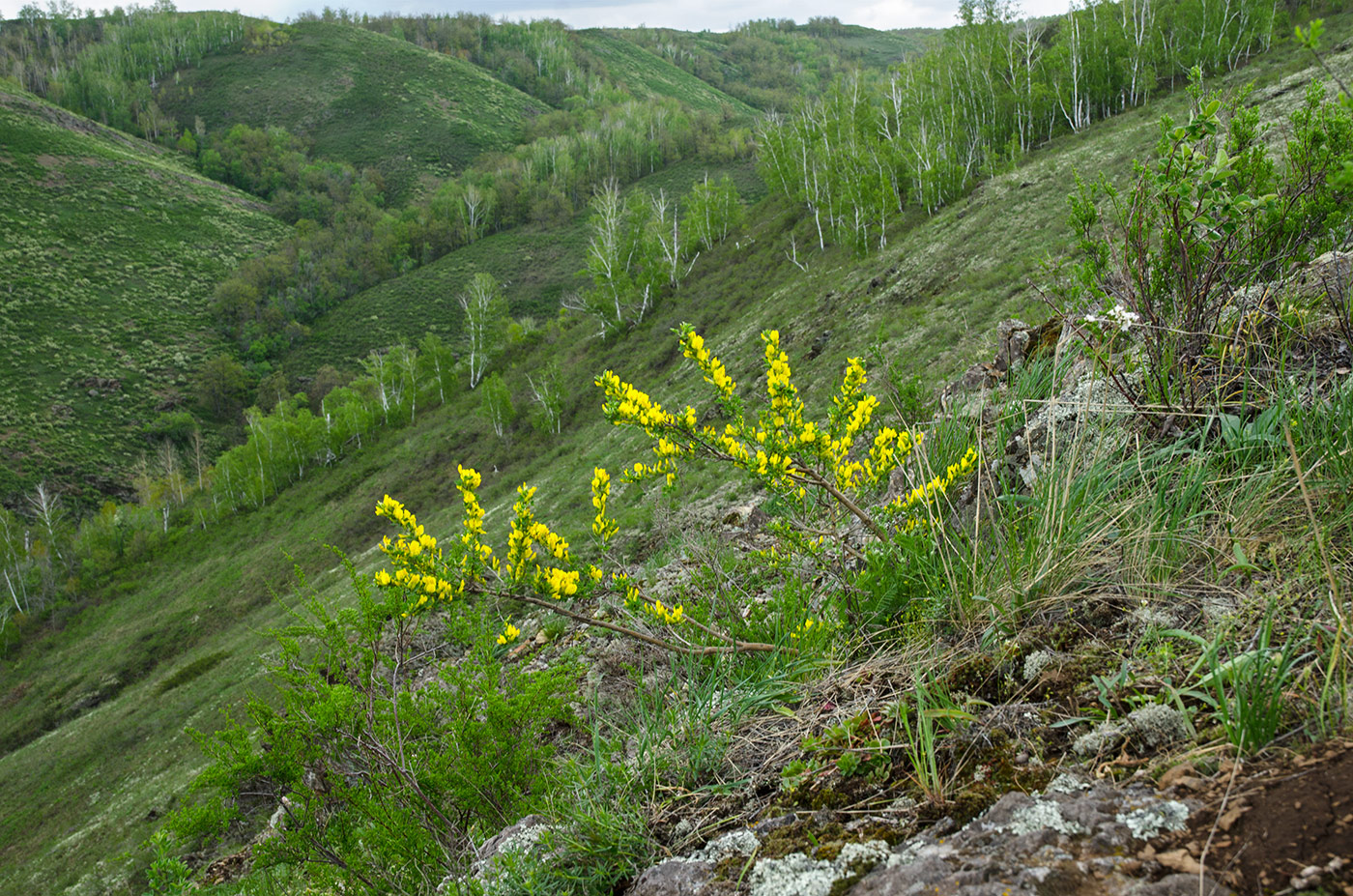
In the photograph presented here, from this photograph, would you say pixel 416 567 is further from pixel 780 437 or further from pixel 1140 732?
pixel 1140 732

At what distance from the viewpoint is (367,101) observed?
11300cm

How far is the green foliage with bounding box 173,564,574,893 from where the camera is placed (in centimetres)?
324

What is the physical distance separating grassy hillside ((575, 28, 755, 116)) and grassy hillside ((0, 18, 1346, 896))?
115246mm

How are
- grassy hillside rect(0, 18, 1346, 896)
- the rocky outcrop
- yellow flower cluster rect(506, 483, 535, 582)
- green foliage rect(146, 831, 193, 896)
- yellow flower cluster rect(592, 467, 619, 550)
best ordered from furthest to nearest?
grassy hillside rect(0, 18, 1346, 896) → yellow flower cluster rect(592, 467, 619, 550) → green foliage rect(146, 831, 193, 896) → yellow flower cluster rect(506, 483, 535, 582) → the rocky outcrop

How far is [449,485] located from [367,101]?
109243 mm

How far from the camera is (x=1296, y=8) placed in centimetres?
3070

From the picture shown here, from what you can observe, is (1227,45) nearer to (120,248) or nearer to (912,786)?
(912,786)

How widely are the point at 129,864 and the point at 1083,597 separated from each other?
20717 millimetres

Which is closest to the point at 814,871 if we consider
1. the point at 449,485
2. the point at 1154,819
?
the point at 1154,819

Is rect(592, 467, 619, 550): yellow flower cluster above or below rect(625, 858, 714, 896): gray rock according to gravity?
above

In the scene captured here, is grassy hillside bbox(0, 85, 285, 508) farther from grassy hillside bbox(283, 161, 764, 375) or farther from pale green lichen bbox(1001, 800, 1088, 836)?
pale green lichen bbox(1001, 800, 1088, 836)

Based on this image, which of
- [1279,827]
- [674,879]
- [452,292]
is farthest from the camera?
[452,292]

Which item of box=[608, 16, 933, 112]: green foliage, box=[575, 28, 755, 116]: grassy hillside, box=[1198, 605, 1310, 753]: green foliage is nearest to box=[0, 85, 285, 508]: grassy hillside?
box=[1198, 605, 1310, 753]: green foliage

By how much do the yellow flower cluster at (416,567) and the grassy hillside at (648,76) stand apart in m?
153
